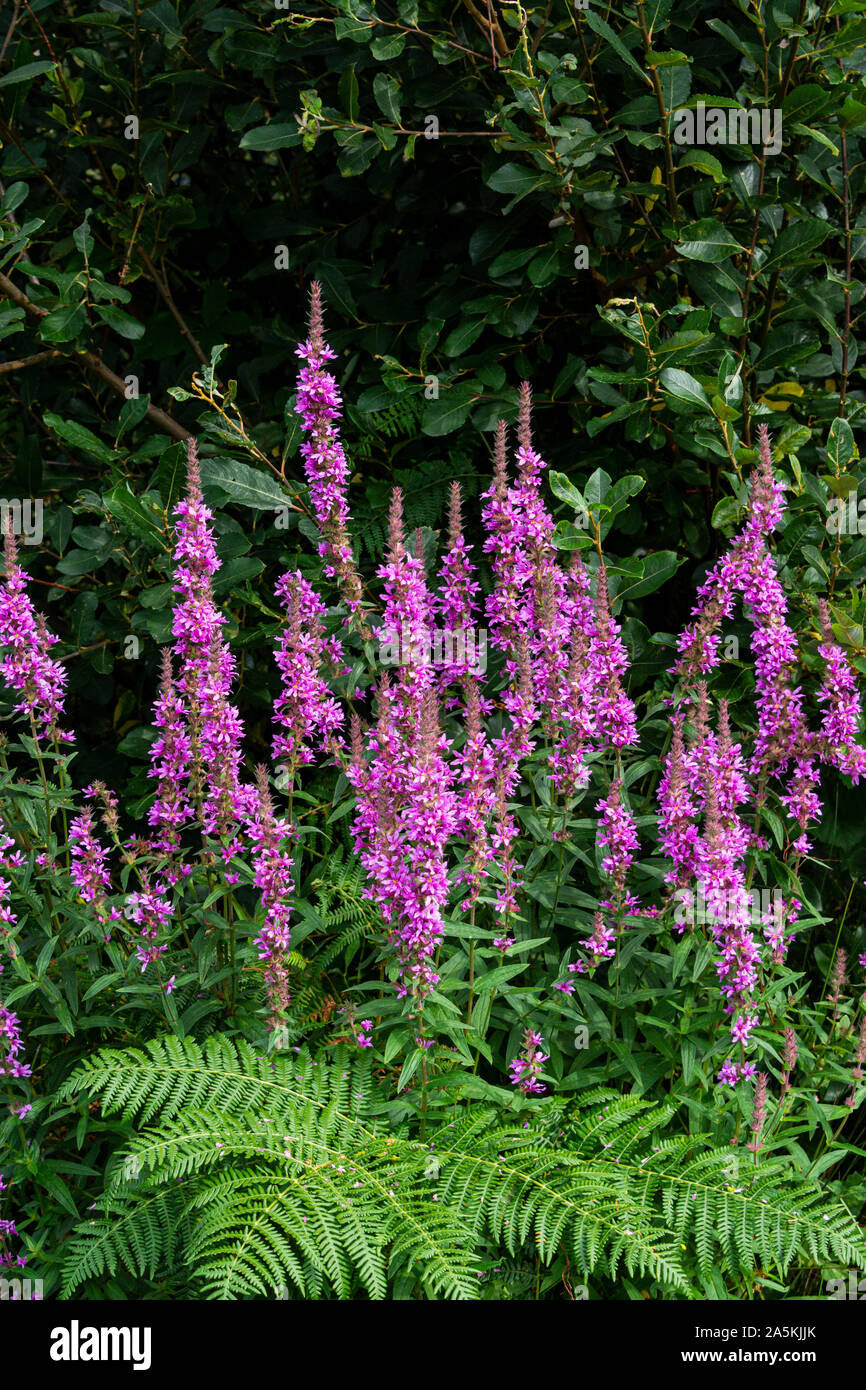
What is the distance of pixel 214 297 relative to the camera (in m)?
4.93

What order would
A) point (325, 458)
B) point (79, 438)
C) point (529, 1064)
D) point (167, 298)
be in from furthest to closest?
point (167, 298), point (79, 438), point (325, 458), point (529, 1064)

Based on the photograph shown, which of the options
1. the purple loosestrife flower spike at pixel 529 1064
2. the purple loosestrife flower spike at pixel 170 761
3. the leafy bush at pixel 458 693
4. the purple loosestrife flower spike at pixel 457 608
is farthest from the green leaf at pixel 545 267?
the purple loosestrife flower spike at pixel 529 1064

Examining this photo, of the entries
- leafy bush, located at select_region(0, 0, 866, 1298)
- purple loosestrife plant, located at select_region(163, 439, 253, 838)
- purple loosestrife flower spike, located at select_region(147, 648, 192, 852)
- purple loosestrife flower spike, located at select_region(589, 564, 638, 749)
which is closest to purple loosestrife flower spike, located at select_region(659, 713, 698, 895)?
leafy bush, located at select_region(0, 0, 866, 1298)

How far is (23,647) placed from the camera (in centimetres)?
329

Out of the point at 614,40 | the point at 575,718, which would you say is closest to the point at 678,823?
the point at 575,718

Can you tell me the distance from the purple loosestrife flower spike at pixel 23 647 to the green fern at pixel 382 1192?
3.00ft

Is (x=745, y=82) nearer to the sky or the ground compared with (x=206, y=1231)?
nearer to the sky

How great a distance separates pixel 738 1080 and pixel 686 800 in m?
0.74

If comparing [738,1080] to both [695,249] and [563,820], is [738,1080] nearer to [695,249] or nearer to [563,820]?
[563,820]

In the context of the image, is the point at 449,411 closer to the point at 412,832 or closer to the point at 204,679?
the point at 204,679

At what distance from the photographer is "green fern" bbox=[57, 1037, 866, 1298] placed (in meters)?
2.73

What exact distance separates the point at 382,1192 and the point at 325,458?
71.6 inches

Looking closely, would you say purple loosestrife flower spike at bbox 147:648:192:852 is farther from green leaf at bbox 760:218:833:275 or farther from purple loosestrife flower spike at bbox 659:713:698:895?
green leaf at bbox 760:218:833:275

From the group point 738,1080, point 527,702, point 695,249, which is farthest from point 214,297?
point 738,1080
